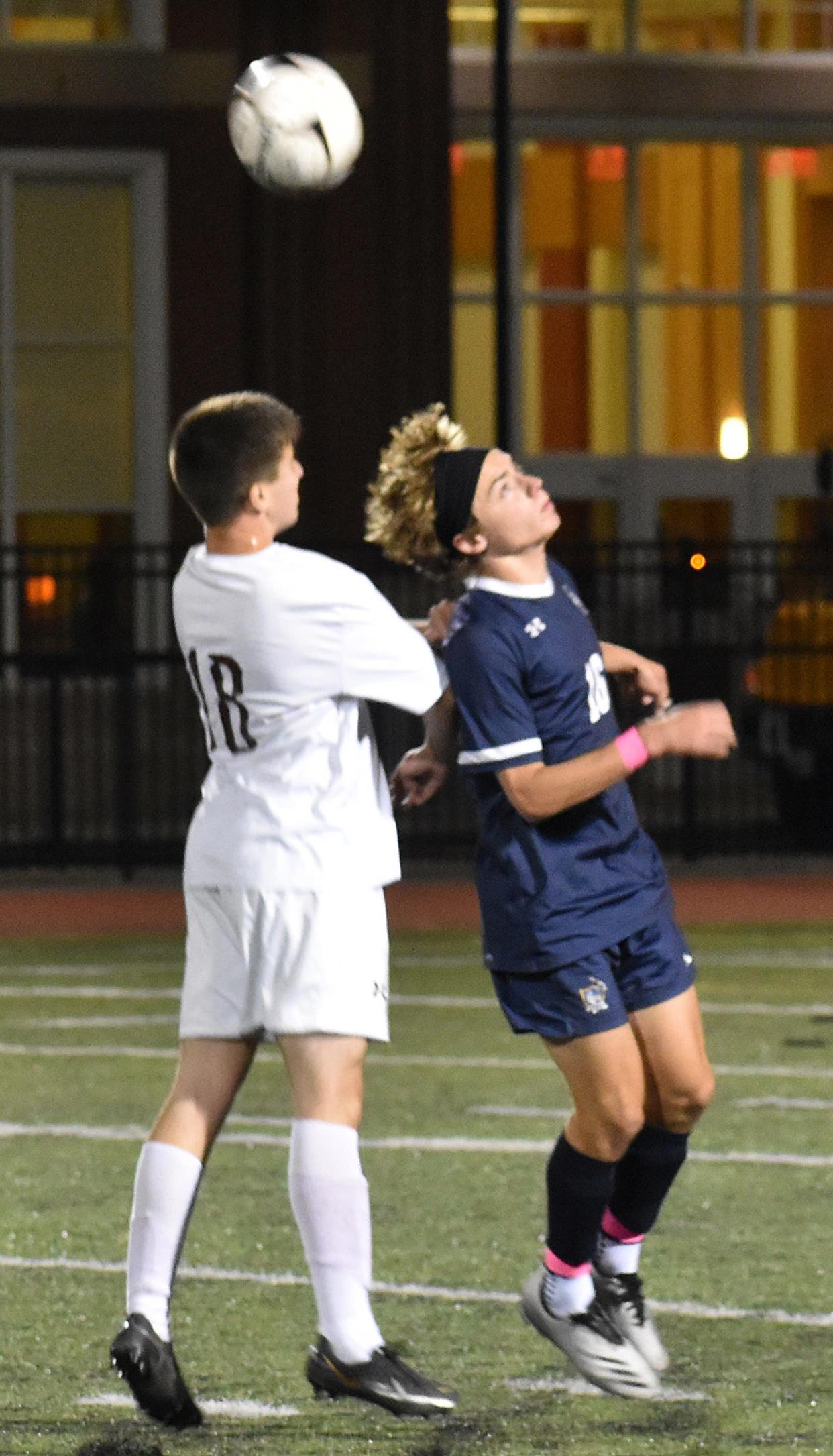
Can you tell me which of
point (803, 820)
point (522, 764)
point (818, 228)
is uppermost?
point (818, 228)

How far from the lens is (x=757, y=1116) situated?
884 cm

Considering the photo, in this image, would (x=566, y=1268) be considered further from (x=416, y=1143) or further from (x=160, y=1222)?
(x=416, y=1143)

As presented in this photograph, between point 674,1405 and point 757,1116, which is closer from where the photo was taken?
point 674,1405

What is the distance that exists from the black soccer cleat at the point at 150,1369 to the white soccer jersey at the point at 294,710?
86 centimetres

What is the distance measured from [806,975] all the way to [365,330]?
1121 cm

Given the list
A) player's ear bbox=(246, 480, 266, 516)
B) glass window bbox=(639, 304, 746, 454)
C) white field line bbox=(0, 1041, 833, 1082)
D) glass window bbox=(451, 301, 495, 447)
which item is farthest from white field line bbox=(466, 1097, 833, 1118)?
glass window bbox=(639, 304, 746, 454)

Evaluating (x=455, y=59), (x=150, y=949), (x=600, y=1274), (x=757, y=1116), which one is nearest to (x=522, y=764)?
(x=600, y=1274)

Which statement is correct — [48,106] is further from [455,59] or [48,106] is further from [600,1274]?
[600,1274]

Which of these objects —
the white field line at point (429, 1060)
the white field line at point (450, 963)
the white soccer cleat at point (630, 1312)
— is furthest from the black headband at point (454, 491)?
the white field line at point (450, 963)

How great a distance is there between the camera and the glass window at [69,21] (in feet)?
72.6

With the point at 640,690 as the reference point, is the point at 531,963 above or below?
below

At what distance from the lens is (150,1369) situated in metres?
5.03

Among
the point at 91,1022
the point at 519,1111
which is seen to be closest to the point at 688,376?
the point at 91,1022

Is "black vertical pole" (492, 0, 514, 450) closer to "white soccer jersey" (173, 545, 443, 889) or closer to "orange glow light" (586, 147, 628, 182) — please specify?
"orange glow light" (586, 147, 628, 182)
